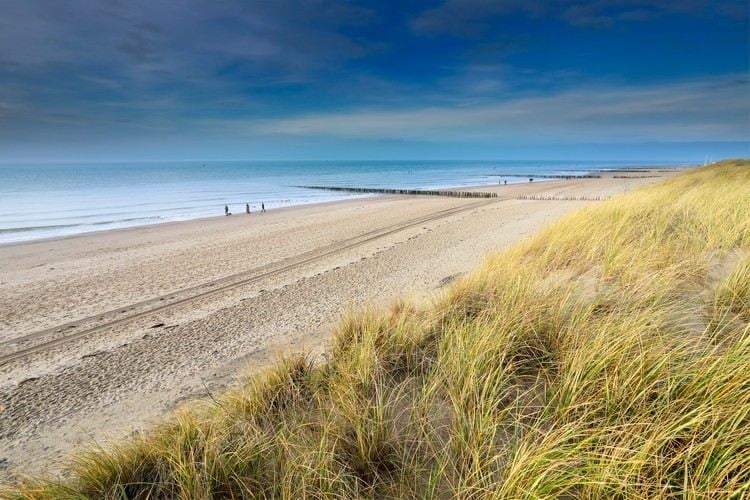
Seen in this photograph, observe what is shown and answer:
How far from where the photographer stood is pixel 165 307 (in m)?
7.39

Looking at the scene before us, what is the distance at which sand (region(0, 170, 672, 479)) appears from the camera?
4.12 meters

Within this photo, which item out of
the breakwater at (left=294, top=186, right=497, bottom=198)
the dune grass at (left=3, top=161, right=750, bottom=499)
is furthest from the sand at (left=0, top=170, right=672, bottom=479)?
the breakwater at (left=294, top=186, right=497, bottom=198)

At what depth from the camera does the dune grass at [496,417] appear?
1.83 m

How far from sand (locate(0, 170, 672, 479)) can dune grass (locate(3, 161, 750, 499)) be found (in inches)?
42.0

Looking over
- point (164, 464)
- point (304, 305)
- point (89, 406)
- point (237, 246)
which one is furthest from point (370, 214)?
point (164, 464)

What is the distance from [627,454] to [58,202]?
3963 centimetres

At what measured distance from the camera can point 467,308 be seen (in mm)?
4488

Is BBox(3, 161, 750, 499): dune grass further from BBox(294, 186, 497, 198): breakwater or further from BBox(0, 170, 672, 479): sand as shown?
BBox(294, 186, 497, 198): breakwater

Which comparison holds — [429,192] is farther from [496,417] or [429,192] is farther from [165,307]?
[496,417]

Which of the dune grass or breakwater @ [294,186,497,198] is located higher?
breakwater @ [294,186,497,198]

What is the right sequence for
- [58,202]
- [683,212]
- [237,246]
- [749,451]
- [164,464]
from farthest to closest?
[58,202]
[237,246]
[683,212]
[164,464]
[749,451]

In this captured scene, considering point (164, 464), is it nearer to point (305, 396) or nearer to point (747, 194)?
point (305, 396)

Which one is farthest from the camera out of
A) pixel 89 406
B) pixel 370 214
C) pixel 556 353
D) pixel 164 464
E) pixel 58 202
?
pixel 58 202

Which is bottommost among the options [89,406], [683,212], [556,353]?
[89,406]
